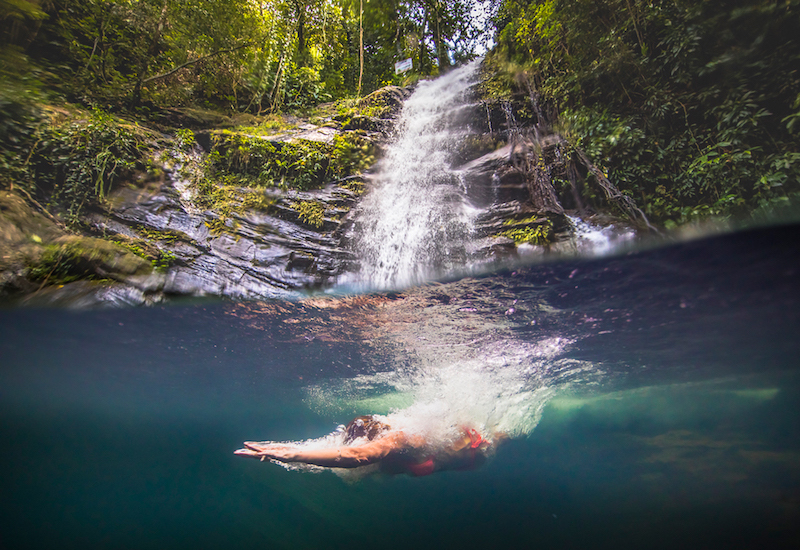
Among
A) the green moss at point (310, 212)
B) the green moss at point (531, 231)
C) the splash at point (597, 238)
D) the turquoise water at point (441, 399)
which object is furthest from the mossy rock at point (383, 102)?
the splash at point (597, 238)

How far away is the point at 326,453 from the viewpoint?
538cm

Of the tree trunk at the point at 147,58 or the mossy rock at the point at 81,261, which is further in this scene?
the tree trunk at the point at 147,58

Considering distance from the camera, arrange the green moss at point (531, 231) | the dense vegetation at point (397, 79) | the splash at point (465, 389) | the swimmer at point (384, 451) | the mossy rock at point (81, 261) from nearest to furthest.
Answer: the dense vegetation at point (397, 79), the mossy rock at point (81, 261), the green moss at point (531, 231), the swimmer at point (384, 451), the splash at point (465, 389)

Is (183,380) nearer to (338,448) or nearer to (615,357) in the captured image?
(338,448)

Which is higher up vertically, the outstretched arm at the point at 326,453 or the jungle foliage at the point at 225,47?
the jungle foliage at the point at 225,47

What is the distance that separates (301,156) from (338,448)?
18.8ft

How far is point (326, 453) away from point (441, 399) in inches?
354

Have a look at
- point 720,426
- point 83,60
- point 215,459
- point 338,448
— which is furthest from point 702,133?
point 215,459

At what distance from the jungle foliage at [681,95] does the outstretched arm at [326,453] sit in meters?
6.63

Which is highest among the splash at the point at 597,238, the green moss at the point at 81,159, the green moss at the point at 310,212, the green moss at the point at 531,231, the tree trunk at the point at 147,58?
the tree trunk at the point at 147,58

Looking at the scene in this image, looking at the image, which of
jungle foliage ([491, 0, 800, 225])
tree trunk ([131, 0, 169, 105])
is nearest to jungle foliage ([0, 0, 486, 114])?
tree trunk ([131, 0, 169, 105])

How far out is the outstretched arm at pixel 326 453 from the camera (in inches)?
201

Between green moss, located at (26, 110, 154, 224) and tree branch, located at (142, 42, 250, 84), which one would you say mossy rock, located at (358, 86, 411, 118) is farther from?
green moss, located at (26, 110, 154, 224)

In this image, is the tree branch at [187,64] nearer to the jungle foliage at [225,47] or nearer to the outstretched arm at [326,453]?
the jungle foliage at [225,47]
